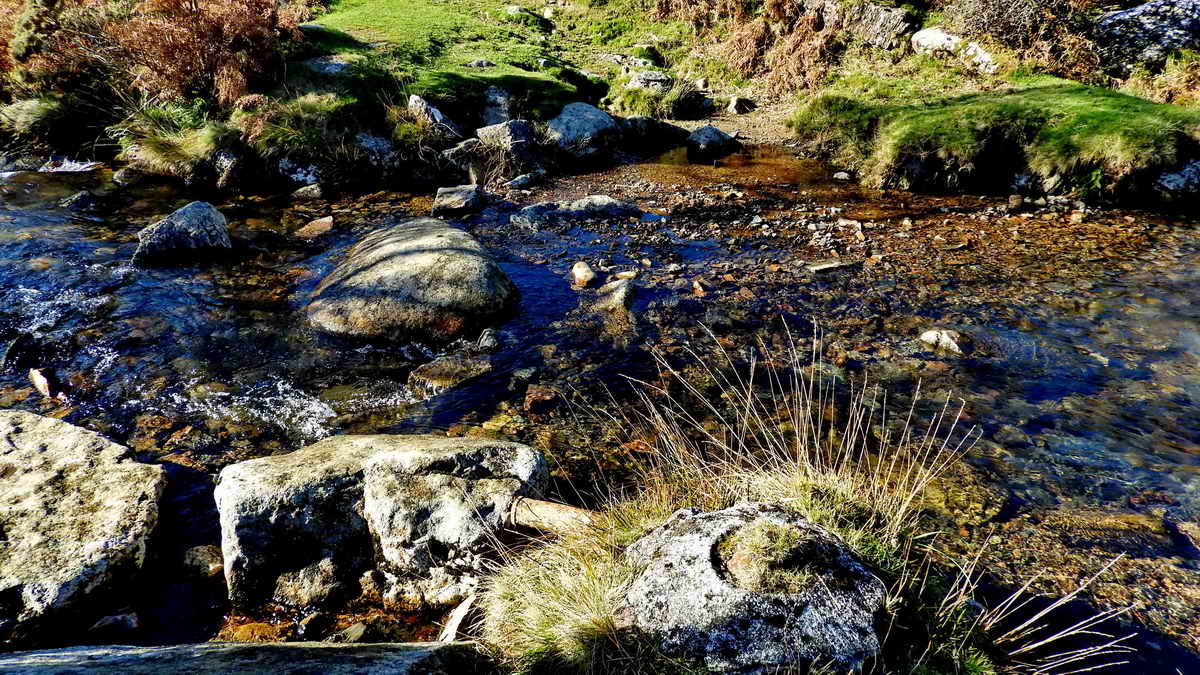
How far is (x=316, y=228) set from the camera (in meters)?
9.86

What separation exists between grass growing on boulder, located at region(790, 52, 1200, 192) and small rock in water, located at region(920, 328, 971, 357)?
613 cm

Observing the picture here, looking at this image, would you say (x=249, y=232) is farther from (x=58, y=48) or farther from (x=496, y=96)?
(x=58, y=48)

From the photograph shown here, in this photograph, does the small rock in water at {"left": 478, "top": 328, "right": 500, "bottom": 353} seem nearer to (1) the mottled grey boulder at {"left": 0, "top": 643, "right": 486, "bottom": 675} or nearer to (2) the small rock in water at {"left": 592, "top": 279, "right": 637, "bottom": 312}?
(2) the small rock in water at {"left": 592, "top": 279, "right": 637, "bottom": 312}

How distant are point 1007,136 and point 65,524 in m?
14.2

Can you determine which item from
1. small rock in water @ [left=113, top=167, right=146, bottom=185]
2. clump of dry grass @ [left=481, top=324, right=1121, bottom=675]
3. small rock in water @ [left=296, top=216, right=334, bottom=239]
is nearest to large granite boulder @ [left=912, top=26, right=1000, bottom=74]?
clump of dry grass @ [left=481, top=324, right=1121, bottom=675]

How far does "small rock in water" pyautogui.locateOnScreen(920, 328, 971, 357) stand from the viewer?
6.19 m

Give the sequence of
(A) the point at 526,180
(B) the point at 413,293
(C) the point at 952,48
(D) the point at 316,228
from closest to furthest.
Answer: (B) the point at 413,293 → (D) the point at 316,228 → (A) the point at 526,180 → (C) the point at 952,48

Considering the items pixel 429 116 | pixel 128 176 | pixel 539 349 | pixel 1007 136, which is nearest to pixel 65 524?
pixel 539 349

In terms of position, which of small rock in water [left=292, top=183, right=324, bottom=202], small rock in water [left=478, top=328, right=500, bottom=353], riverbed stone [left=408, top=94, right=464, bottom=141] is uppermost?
A: riverbed stone [left=408, top=94, right=464, bottom=141]

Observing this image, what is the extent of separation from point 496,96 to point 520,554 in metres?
13.1

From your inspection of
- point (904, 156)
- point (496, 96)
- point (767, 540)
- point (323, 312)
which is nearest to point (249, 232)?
point (323, 312)

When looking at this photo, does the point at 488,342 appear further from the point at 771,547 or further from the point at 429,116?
the point at 429,116

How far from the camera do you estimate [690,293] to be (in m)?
7.70

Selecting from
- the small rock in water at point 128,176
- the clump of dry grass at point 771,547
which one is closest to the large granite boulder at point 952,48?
the clump of dry grass at point 771,547
